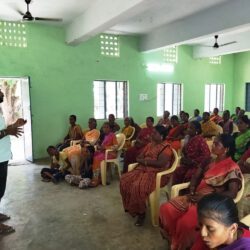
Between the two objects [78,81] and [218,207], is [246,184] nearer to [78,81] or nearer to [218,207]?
[218,207]

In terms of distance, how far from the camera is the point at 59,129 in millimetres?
6781

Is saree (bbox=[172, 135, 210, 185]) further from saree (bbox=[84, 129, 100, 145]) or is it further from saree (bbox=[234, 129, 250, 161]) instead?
saree (bbox=[84, 129, 100, 145])

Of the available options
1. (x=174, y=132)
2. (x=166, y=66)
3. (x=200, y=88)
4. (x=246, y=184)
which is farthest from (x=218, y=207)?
(x=200, y=88)

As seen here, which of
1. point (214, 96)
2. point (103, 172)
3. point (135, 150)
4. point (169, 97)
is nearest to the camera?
point (103, 172)

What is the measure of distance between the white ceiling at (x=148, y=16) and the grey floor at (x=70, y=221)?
2.62 m

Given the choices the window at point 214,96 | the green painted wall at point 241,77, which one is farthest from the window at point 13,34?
the green painted wall at point 241,77

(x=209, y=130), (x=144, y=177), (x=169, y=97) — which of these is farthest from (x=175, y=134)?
(x=169, y=97)

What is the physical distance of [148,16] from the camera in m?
5.80

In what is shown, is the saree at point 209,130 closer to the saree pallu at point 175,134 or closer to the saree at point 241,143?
the saree pallu at point 175,134

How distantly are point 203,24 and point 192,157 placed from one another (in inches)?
133

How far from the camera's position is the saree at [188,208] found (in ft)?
7.00

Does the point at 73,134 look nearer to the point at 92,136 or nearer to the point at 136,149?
the point at 92,136

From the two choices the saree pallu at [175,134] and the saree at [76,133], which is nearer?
the saree pallu at [175,134]

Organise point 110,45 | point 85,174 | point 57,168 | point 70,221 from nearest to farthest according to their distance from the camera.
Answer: point 70,221 → point 85,174 → point 57,168 → point 110,45
